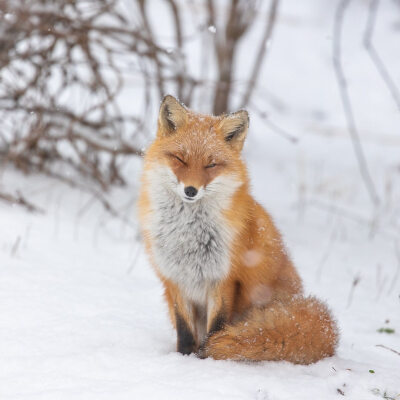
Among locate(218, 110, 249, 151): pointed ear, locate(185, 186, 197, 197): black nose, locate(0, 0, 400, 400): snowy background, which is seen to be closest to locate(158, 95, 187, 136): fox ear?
locate(218, 110, 249, 151): pointed ear

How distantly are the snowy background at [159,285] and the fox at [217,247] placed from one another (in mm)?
175

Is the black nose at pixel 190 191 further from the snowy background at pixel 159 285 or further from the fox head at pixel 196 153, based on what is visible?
the snowy background at pixel 159 285

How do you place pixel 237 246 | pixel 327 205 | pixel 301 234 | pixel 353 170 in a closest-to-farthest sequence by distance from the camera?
1. pixel 237 246
2. pixel 301 234
3. pixel 327 205
4. pixel 353 170

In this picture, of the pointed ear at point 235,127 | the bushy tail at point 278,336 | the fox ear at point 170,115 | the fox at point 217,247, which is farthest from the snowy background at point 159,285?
the fox ear at point 170,115

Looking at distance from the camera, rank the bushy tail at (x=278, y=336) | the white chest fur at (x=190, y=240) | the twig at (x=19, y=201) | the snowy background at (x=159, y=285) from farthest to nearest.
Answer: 1. the twig at (x=19, y=201)
2. the white chest fur at (x=190, y=240)
3. the bushy tail at (x=278, y=336)
4. the snowy background at (x=159, y=285)

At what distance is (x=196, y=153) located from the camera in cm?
291

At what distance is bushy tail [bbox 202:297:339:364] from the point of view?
273 cm

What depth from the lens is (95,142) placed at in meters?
6.13

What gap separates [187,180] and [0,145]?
4.35m

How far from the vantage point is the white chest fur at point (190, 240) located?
2.99 meters

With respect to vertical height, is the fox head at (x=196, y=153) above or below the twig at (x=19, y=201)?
above

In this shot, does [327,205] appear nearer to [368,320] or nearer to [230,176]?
[368,320]

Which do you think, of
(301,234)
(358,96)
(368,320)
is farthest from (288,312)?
(358,96)

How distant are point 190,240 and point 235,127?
729mm
